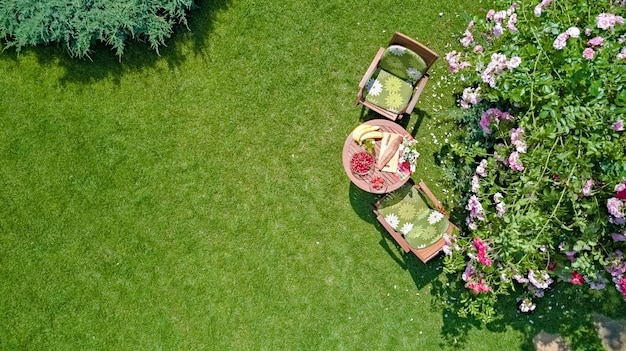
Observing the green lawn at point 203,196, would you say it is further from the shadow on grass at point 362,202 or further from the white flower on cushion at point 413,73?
the white flower on cushion at point 413,73

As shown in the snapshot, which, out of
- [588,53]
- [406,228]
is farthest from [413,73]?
[588,53]

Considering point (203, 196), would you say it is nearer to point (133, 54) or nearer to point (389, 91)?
point (133, 54)

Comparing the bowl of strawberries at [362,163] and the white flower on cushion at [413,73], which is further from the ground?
the white flower on cushion at [413,73]

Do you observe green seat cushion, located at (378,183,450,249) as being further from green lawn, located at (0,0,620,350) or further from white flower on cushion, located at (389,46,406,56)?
white flower on cushion, located at (389,46,406,56)

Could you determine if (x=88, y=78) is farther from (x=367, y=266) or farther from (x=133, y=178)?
(x=367, y=266)

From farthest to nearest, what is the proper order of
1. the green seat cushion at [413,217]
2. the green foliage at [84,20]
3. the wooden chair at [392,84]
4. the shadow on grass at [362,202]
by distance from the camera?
the shadow on grass at [362,202], the green foliage at [84,20], the green seat cushion at [413,217], the wooden chair at [392,84]

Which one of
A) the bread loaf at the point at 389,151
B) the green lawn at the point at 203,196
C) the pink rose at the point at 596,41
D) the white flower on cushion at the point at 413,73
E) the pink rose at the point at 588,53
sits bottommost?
the green lawn at the point at 203,196

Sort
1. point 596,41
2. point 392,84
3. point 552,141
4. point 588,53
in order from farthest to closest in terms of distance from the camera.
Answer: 1. point 392,84
2. point 552,141
3. point 596,41
4. point 588,53

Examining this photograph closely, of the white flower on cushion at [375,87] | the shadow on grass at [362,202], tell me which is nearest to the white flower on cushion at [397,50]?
the white flower on cushion at [375,87]

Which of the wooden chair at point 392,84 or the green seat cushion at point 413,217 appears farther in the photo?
the green seat cushion at point 413,217
